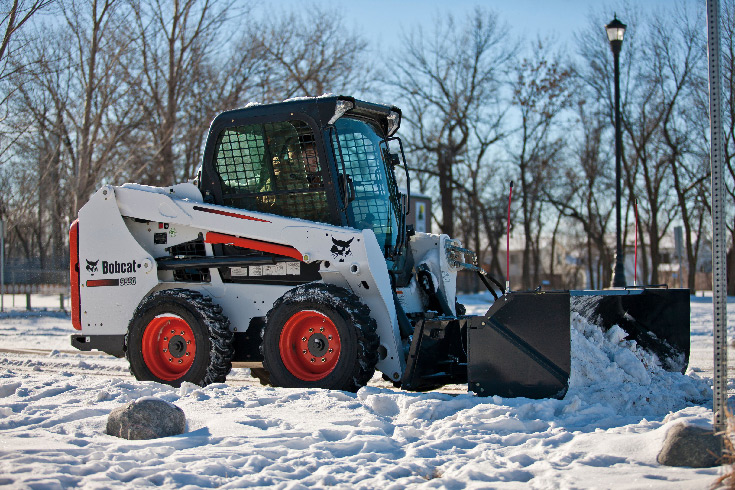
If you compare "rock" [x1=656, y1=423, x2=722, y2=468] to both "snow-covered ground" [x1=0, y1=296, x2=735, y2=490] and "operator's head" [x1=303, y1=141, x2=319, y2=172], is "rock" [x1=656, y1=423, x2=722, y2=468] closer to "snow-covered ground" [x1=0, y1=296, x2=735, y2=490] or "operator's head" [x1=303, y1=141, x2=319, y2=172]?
"snow-covered ground" [x1=0, y1=296, x2=735, y2=490]

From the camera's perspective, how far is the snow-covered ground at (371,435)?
4.60m

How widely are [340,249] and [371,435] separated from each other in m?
2.42

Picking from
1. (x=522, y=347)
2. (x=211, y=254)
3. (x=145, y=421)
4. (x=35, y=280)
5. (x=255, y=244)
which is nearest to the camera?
(x=145, y=421)

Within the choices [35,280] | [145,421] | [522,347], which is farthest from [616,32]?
[35,280]

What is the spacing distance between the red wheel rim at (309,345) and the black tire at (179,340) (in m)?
0.72

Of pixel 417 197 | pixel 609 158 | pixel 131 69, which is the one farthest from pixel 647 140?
pixel 131 69

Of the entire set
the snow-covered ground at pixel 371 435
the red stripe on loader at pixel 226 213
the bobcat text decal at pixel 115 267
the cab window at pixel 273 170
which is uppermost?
the cab window at pixel 273 170

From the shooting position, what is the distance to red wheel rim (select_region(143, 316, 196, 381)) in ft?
27.5

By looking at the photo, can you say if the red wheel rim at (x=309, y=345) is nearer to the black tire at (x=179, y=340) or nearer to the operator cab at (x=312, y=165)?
the black tire at (x=179, y=340)

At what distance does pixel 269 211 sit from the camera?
844 centimetres

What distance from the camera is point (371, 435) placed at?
5613 mm

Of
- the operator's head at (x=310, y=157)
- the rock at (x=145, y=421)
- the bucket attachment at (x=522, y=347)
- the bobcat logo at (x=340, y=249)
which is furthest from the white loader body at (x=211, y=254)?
the rock at (x=145, y=421)

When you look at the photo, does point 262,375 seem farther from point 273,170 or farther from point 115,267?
point 273,170

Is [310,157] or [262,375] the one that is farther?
[262,375]
